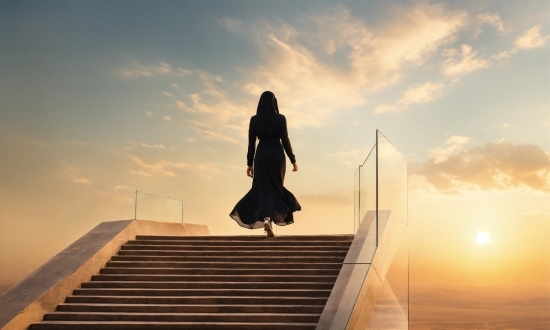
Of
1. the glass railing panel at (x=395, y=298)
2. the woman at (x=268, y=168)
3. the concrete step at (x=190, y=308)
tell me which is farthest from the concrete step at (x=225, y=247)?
the concrete step at (x=190, y=308)

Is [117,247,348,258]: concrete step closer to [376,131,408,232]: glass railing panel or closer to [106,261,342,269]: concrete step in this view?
[106,261,342,269]: concrete step

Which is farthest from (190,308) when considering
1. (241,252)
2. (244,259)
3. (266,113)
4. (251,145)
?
(266,113)

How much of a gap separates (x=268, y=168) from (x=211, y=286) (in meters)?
2.62

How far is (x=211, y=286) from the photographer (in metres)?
9.62

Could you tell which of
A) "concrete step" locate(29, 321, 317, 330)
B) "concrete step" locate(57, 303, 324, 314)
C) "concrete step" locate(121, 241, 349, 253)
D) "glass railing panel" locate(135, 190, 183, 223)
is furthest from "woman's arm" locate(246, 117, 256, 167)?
"concrete step" locate(29, 321, 317, 330)

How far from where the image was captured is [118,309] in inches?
355

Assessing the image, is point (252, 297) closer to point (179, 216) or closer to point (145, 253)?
point (145, 253)

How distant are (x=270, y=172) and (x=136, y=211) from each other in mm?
2981

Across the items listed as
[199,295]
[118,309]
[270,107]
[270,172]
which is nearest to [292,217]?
[270,172]

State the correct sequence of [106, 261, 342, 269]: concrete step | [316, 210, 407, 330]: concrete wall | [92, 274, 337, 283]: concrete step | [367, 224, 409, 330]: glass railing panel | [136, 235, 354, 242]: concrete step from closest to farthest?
1. [316, 210, 407, 330]: concrete wall
2. [367, 224, 409, 330]: glass railing panel
3. [92, 274, 337, 283]: concrete step
4. [106, 261, 342, 269]: concrete step
5. [136, 235, 354, 242]: concrete step

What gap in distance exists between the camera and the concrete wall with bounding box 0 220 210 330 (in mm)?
8836

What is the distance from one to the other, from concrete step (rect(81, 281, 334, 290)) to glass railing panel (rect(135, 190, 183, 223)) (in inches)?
118

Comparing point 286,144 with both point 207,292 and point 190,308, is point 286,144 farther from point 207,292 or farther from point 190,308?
point 190,308

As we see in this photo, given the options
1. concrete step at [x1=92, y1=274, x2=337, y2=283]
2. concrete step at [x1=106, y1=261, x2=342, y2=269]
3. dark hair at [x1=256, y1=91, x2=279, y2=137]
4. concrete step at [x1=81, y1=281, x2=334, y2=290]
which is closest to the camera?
concrete step at [x1=81, y1=281, x2=334, y2=290]
